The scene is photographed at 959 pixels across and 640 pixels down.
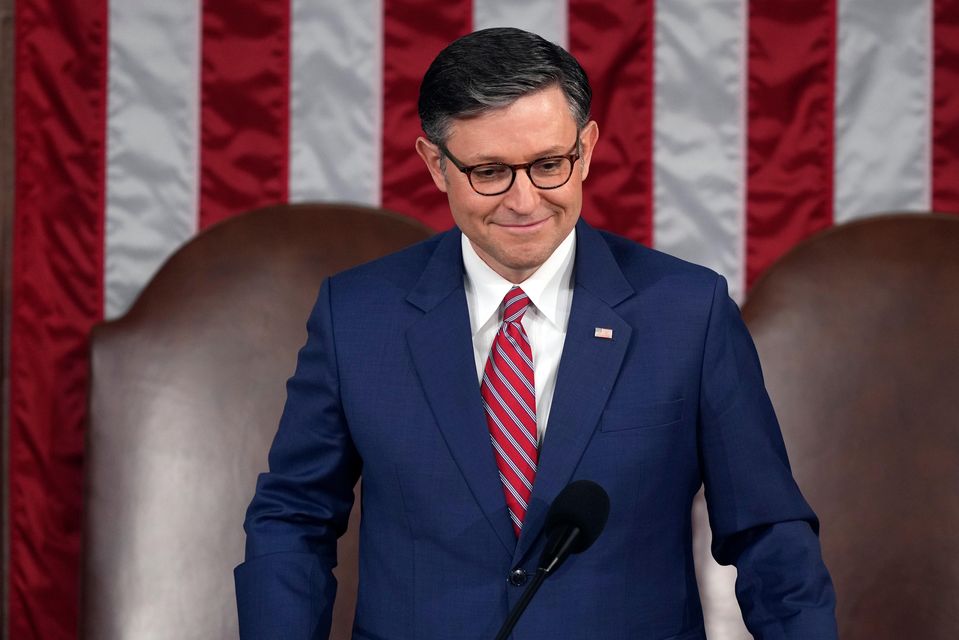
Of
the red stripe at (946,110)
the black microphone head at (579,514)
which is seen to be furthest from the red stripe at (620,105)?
the black microphone head at (579,514)

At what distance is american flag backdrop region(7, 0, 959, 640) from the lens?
7.48ft

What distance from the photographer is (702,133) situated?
7.53ft

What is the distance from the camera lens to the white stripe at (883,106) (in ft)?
7.44

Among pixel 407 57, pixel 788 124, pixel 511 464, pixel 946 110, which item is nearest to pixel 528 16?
pixel 407 57

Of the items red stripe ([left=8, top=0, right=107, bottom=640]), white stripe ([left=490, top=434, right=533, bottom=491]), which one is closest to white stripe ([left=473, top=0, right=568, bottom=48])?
red stripe ([left=8, top=0, right=107, bottom=640])

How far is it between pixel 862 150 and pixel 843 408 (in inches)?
20.1

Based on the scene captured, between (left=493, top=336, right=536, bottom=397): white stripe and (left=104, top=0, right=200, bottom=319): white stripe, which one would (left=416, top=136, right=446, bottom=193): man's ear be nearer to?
(left=493, top=336, right=536, bottom=397): white stripe

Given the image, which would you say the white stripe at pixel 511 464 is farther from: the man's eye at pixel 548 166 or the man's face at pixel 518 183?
the man's eye at pixel 548 166

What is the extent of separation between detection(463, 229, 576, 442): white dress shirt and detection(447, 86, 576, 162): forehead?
0.19 meters

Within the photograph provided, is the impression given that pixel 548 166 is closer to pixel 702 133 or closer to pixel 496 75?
pixel 496 75

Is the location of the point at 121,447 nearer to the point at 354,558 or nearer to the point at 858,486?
the point at 354,558

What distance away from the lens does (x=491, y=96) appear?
129 centimetres

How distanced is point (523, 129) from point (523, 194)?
0.23 ft

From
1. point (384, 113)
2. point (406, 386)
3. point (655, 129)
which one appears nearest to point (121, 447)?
point (384, 113)
